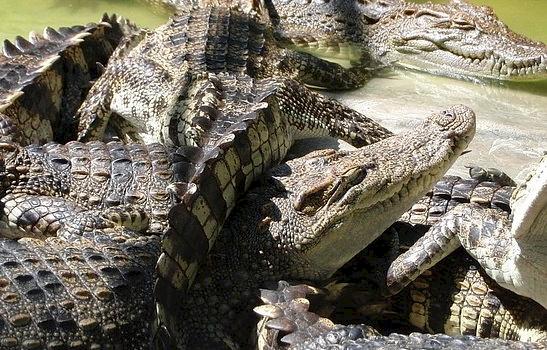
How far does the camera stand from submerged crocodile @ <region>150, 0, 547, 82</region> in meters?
6.36

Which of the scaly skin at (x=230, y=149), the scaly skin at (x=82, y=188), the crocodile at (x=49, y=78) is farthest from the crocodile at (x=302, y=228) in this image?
the crocodile at (x=49, y=78)

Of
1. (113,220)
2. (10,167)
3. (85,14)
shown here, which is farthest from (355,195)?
(85,14)

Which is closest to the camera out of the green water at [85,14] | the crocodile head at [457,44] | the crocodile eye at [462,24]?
the crocodile head at [457,44]

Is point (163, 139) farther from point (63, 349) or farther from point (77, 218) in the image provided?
point (63, 349)

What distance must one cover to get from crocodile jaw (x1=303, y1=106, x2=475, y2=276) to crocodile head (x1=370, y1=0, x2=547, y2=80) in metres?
3.04

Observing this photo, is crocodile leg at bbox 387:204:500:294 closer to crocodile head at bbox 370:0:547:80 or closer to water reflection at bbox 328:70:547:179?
water reflection at bbox 328:70:547:179

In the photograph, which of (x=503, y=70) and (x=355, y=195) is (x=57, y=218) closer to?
(x=355, y=195)

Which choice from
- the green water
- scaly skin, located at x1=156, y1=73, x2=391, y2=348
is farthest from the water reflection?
the green water

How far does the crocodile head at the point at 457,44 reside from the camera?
630cm

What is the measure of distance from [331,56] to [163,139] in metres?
2.64

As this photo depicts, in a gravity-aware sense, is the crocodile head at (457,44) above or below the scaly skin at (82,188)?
above

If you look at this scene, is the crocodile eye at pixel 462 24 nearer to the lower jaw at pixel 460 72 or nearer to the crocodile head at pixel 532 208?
the lower jaw at pixel 460 72

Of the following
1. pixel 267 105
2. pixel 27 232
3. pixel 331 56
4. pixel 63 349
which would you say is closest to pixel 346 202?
pixel 267 105

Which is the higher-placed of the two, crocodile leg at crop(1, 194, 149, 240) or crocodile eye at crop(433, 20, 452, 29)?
crocodile eye at crop(433, 20, 452, 29)
